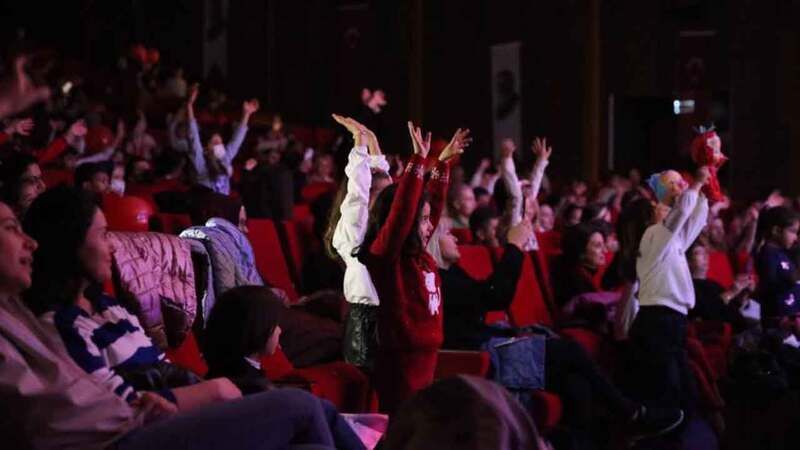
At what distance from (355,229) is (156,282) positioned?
Result: 92 cm

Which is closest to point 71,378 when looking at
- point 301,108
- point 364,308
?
point 364,308

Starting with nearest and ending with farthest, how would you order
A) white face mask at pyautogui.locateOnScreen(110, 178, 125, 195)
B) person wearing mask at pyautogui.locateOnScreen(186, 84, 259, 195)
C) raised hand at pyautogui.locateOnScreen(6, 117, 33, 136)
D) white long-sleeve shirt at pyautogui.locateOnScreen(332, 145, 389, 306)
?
white long-sleeve shirt at pyautogui.locateOnScreen(332, 145, 389, 306) < raised hand at pyautogui.locateOnScreen(6, 117, 33, 136) < white face mask at pyautogui.locateOnScreen(110, 178, 125, 195) < person wearing mask at pyautogui.locateOnScreen(186, 84, 259, 195)

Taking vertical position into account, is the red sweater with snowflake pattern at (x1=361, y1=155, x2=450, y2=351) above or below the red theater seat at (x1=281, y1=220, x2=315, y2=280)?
above

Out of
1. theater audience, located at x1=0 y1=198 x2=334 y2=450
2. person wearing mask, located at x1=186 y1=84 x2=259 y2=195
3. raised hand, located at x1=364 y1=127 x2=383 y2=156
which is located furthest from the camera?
person wearing mask, located at x1=186 y1=84 x2=259 y2=195

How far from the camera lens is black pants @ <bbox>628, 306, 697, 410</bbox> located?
5.66 m

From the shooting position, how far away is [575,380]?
17.5 feet

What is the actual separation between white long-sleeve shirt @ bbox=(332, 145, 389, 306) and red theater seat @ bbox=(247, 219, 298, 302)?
151 cm

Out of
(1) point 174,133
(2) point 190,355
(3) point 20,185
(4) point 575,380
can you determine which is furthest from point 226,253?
(1) point 174,133

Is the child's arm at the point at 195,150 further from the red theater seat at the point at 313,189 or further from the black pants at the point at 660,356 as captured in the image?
the black pants at the point at 660,356

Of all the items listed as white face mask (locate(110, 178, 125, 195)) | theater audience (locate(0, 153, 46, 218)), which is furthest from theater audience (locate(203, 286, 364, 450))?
white face mask (locate(110, 178, 125, 195))

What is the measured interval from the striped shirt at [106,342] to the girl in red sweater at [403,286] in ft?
3.64

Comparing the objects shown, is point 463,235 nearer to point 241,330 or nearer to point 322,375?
point 322,375

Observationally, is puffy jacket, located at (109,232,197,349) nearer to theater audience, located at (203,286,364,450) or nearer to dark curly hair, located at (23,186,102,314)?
theater audience, located at (203,286,364,450)

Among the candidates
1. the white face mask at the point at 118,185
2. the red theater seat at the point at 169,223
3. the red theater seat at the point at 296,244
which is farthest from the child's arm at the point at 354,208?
the white face mask at the point at 118,185
